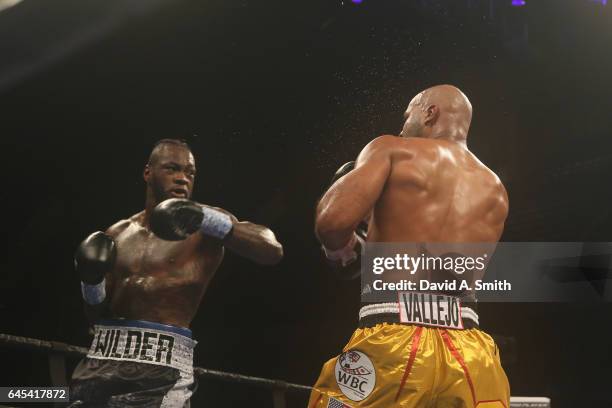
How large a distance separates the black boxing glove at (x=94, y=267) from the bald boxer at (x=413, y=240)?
3.15 ft

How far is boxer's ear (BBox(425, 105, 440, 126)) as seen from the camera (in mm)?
1783

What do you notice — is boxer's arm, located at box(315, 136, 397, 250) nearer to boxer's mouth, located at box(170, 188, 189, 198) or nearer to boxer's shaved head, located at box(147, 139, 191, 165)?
boxer's mouth, located at box(170, 188, 189, 198)

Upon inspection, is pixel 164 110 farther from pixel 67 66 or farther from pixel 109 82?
pixel 67 66

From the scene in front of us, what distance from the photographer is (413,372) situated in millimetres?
1386

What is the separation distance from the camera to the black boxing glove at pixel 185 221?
2.20 metres

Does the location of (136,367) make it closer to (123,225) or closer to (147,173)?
(123,225)

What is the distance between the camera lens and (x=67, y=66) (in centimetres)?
302

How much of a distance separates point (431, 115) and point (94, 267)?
1207 millimetres

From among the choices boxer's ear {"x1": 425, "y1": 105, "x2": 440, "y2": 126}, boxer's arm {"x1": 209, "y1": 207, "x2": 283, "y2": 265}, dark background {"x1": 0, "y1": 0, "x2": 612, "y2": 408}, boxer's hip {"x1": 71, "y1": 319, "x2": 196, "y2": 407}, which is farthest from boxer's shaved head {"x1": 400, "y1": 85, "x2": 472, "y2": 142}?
dark background {"x1": 0, "y1": 0, "x2": 612, "y2": 408}

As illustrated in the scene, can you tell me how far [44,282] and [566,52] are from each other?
2712 millimetres

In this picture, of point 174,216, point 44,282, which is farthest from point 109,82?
point 174,216

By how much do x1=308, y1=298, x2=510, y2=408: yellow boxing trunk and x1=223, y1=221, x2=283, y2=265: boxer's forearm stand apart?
2.85ft

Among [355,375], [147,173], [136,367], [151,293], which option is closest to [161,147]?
[147,173]

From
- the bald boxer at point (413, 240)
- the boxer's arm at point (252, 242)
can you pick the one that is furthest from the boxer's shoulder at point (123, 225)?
the bald boxer at point (413, 240)
